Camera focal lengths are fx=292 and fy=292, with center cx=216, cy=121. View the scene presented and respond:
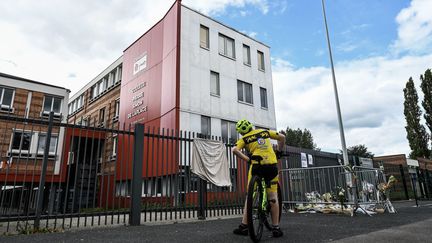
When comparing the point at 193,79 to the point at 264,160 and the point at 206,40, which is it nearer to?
the point at 206,40

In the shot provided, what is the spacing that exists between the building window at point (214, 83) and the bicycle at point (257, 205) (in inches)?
598

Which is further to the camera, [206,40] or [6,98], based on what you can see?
[206,40]

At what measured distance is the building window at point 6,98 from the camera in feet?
62.7

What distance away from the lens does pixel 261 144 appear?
4.61 m

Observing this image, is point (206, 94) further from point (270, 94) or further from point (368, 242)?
point (368, 242)

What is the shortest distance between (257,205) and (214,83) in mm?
15814

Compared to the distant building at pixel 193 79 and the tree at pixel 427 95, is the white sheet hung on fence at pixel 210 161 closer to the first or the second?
the distant building at pixel 193 79

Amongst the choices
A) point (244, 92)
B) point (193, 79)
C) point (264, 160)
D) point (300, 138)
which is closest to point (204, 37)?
point (193, 79)

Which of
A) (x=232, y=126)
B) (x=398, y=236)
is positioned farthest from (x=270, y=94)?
(x=398, y=236)

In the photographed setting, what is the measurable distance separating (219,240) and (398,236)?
278cm

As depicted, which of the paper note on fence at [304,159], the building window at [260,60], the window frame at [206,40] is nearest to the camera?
the paper note on fence at [304,159]

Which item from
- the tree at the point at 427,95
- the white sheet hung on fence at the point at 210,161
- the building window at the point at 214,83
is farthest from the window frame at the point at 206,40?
the tree at the point at 427,95

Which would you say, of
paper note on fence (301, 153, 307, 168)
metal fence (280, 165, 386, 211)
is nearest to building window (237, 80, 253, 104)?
paper note on fence (301, 153, 307, 168)

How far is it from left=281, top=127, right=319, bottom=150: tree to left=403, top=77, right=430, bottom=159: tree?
23.6 m
